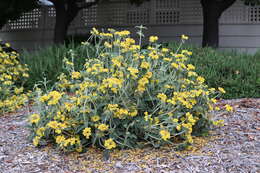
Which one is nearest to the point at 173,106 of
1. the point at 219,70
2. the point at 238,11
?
the point at 219,70

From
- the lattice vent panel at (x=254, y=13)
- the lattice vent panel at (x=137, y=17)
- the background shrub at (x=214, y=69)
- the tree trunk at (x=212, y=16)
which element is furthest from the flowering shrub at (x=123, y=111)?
the lattice vent panel at (x=137, y=17)

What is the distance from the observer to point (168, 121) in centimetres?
279

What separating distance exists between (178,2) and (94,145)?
1032 centimetres

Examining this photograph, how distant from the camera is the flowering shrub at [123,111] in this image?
2.74 metres

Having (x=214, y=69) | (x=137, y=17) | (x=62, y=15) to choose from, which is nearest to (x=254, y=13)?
(x=137, y=17)

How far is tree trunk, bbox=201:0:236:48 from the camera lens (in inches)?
399

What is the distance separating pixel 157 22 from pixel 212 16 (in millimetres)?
2921

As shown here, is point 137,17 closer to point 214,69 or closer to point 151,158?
point 214,69

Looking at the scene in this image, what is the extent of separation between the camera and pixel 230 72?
555 centimetres

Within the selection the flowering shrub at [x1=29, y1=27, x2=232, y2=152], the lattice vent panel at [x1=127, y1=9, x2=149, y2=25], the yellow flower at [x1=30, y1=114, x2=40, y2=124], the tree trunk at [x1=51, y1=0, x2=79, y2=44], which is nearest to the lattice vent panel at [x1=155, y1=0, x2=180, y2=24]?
the lattice vent panel at [x1=127, y1=9, x2=149, y2=25]

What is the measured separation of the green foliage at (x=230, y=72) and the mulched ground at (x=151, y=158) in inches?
78.8

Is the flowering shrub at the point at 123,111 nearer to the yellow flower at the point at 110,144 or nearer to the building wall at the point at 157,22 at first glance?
the yellow flower at the point at 110,144

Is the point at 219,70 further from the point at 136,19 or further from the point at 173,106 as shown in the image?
the point at 136,19

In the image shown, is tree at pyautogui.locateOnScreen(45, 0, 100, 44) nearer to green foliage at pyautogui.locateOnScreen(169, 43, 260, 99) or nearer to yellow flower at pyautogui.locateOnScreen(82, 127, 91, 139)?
green foliage at pyautogui.locateOnScreen(169, 43, 260, 99)
